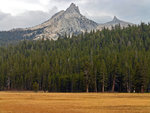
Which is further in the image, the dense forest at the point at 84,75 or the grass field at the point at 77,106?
the dense forest at the point at 84,75

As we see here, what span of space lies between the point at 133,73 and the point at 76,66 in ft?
140

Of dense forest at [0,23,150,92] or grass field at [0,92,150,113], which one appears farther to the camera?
dense forest at [0,23,150,92]

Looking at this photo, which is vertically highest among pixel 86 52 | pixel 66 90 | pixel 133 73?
pixel 86 52

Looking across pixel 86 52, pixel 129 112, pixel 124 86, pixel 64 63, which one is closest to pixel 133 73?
pixel 124 86

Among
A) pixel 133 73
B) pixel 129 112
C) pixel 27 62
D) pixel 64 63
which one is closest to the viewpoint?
pixel 129 112

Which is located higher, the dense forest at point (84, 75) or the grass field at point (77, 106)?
the dense forest at point (84, 75)

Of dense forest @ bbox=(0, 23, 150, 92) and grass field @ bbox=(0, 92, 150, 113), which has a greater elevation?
dense forest @ bbox=(0, 23, 150, 92)

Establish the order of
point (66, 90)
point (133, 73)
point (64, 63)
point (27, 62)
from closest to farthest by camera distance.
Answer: point (133, 73), point (66, 90), point (64, 63), point (27, 62)

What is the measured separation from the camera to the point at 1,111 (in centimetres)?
3516

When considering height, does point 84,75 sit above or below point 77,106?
above

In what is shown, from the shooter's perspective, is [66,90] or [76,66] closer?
[66,90]

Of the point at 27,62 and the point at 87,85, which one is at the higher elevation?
the point at 27,62

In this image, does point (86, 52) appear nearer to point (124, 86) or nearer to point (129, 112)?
point (124, 86)

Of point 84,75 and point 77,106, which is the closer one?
point 77,106
